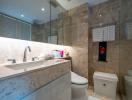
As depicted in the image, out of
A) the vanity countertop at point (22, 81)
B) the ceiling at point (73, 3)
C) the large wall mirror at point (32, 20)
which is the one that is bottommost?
the vanity countertop at point (22, 81)

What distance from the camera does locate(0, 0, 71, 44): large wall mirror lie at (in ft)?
3.73

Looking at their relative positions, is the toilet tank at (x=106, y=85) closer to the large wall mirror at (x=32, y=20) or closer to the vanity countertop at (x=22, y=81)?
the large wall mirror at (x=32, y=20)

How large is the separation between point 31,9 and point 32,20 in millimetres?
171

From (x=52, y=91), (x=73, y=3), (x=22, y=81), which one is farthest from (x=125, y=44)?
(x=22, y=81)

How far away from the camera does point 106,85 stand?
2000 millimetres

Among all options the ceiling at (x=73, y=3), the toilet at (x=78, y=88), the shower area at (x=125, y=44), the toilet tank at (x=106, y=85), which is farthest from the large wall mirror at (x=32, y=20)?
the shower area at (x=125, y=44)

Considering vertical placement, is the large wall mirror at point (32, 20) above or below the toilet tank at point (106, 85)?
above

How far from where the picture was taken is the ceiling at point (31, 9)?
113 centimetres

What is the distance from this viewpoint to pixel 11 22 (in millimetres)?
1195

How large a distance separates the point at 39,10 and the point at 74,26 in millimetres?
1186

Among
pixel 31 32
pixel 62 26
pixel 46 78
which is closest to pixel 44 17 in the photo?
pixel 31 32

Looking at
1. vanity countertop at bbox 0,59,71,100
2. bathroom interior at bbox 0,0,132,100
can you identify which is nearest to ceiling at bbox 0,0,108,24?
bathroom interior at bbox 0,0,132,100

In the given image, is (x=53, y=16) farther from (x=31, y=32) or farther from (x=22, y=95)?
(x=22, y=95)

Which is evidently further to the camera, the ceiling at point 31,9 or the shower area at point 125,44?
the shower area at point 125,44
